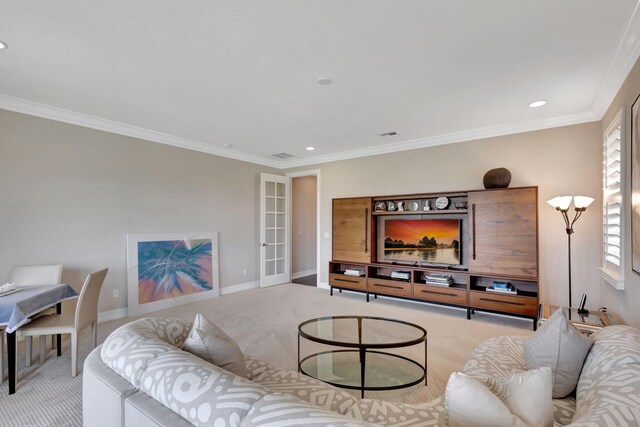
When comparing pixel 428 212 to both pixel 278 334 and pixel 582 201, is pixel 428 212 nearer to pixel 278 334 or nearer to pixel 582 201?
pixel 582 201

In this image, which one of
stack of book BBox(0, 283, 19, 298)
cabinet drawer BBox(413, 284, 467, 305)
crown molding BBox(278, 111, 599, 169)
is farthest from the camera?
cabinet drawer BBox(413, 284, 467, 305)

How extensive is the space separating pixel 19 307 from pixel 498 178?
5.00 meters

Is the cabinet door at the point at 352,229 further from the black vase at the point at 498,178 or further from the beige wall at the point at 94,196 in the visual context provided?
the beige wall at the point at 94,196

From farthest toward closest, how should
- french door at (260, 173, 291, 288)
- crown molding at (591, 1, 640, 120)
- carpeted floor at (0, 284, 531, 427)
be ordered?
french door at (260, 173, 291, 288)
carpeted floor at (0, 284, 531, 427)
crown molding at (591, 1, 640, 120)

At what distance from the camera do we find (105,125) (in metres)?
4.05

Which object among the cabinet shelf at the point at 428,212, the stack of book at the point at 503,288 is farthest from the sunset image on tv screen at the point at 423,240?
the stack of book at the point at 503,288

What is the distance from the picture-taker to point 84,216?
389 centimetres

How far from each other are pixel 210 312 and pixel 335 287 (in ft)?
6.88

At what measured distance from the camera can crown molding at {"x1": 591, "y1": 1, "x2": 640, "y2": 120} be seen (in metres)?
2.10

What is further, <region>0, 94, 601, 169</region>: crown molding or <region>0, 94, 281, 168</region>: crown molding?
<region>0, 94, 601, 169</region>: crown molding

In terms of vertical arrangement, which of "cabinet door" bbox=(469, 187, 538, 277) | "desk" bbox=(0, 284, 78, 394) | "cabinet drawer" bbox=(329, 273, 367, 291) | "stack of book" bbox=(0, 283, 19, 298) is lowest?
"cabinet drawer" bbox=(329, 273, 367, 291)

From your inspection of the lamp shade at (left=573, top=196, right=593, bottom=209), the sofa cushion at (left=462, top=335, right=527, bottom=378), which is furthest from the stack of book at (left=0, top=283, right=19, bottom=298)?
the lamp shade at (left=573, top=196, right=593, bottom=209)

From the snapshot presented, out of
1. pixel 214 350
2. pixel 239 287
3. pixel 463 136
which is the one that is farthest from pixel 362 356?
pixel 239 287

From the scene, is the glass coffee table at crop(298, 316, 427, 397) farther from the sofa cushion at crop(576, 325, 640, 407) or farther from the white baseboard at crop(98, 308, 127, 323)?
the white baseboard at crop(98, 308, 127, 323)
